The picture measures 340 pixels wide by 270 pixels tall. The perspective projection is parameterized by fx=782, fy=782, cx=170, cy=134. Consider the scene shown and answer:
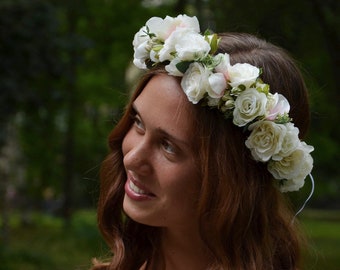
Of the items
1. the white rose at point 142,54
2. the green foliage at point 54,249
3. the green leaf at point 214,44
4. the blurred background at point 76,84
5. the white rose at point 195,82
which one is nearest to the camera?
the white rose at point 195,82

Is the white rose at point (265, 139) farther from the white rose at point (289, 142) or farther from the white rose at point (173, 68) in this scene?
the white rose at point (173, 68)

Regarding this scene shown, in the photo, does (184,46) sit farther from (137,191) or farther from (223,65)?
(137,191)

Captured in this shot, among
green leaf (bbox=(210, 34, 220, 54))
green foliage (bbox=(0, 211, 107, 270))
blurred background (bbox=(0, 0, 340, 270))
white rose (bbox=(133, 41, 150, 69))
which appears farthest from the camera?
green foliage (bbox=(0, 211, 107, 270))

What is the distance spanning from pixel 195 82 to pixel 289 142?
339mm

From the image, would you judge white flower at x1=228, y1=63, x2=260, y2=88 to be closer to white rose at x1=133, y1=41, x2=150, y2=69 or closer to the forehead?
the forehead

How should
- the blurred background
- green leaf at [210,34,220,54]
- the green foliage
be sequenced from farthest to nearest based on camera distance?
the green foliage < the blurred background < green leaf at [210,34,220,54]

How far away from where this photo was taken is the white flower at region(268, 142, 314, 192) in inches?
91.4

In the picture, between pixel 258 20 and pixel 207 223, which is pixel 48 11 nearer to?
pixel 258 20

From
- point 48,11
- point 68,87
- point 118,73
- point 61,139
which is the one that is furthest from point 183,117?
point 61,139

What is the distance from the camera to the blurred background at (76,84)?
859 cm

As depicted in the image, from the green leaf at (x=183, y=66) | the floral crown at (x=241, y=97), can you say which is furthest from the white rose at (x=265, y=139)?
the green leaf at (x=183, y=66)

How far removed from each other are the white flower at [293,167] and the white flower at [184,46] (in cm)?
39

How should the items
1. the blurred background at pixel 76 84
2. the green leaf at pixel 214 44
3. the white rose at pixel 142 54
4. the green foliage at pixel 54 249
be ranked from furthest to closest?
1. the green foliage at pixel 54 249
2. the blurred background at pixel 76 84
3. the white rose at pixel 142 54
4. the green leaf at pixel 214 44

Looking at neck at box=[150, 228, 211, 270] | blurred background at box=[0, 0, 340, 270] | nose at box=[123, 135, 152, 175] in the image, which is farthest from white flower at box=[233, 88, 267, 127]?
blurred background at box=[0, 0, 340, 270]
